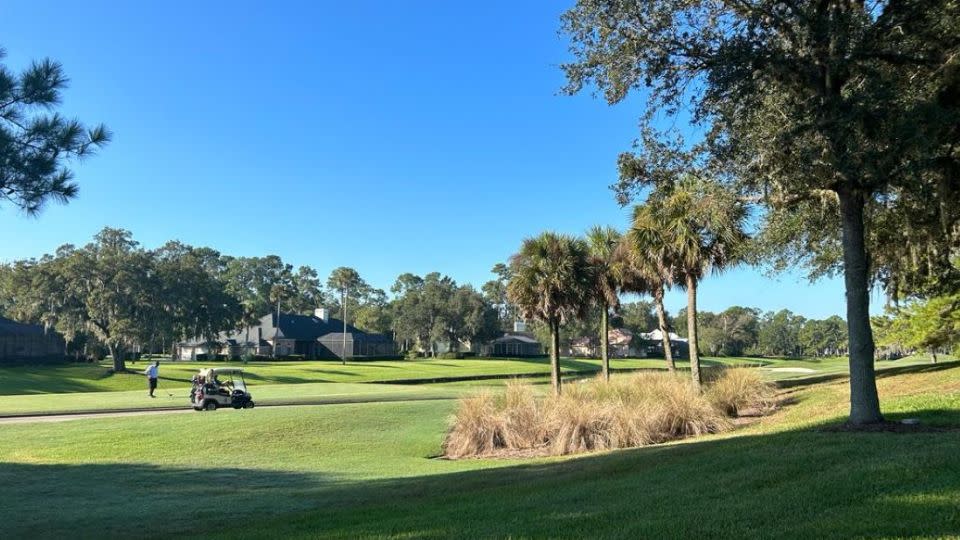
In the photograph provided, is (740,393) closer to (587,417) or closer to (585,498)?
(587,417)

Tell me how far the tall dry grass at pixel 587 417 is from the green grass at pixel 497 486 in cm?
132

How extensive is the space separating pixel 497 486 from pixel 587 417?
665 cm

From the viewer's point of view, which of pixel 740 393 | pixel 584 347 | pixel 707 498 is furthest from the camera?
pixel 584 347

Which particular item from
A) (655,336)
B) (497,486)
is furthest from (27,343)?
(655,336)

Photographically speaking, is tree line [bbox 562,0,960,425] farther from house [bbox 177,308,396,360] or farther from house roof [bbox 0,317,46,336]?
house [bbox 177,308,396,360]

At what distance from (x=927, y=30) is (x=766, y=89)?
262 centimetres

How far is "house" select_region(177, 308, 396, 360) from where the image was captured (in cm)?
9588

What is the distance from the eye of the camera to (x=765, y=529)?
230 inches

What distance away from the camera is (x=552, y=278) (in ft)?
89.4

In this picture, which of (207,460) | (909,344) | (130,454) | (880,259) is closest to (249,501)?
(207,460)

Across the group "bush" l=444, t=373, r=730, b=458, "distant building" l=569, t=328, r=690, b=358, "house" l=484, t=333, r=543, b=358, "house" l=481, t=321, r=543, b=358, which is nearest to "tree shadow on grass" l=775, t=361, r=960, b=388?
"bush" l=444, t=373, r=730, b=458

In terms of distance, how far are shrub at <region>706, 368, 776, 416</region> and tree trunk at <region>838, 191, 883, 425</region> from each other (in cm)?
771

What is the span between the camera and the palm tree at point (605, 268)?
29.1m

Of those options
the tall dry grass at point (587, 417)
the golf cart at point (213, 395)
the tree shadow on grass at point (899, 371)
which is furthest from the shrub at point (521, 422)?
the golf cart at point (213, 395)
